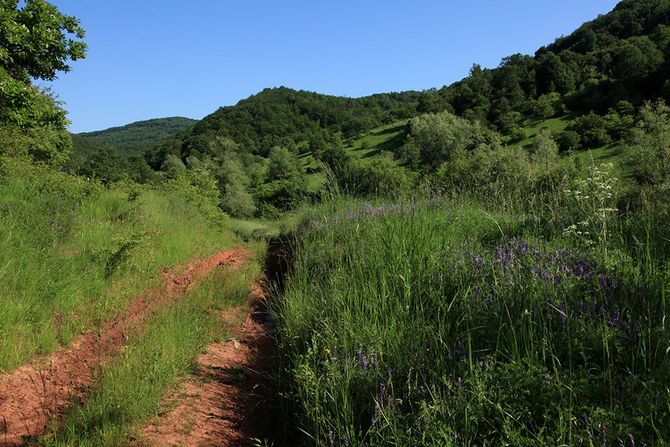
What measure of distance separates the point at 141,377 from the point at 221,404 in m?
0.80

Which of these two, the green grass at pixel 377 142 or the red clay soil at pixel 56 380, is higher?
the green grass at pixel 377 142

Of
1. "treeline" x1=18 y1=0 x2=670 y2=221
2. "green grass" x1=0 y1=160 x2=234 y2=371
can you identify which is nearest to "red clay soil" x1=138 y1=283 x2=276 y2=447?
"green grass" x1=0 y1=160 x2=234 y2=371

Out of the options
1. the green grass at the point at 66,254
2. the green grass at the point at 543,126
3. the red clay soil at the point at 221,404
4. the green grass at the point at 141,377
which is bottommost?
the red clay soil at the point at 221,404

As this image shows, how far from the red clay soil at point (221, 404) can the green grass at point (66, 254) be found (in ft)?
5.12

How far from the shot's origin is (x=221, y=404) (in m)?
4.53

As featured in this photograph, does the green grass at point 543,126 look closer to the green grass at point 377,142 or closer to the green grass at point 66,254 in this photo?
the green grass at point 377,142

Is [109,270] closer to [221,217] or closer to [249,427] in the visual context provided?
[249,427]

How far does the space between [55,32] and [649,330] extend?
49.0 feet

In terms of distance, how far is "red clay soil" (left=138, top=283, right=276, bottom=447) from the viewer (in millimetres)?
3789

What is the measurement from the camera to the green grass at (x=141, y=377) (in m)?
3.41

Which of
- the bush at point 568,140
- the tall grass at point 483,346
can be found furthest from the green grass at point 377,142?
the tall grass at point 483,346

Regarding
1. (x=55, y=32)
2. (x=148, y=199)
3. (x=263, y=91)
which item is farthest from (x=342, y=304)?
(x=263, y=91)

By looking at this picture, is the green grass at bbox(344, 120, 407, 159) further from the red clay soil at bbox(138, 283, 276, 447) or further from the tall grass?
the tall grass

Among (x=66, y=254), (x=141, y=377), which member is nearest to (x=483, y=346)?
(x=141, y=377)
